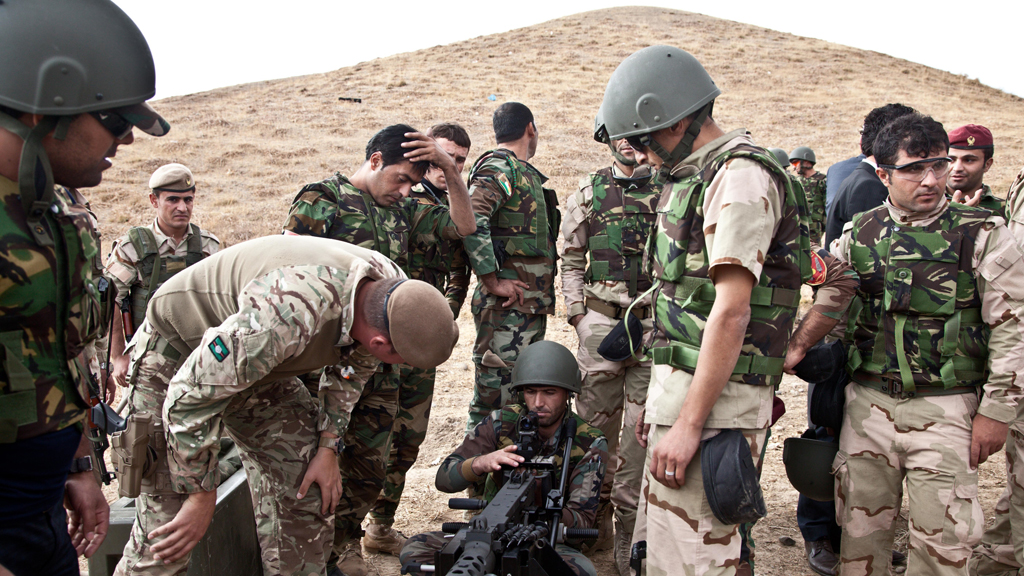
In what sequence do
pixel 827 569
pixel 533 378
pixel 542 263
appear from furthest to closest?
pixel 542 263 → pixel 827 569 → pixel 533 378

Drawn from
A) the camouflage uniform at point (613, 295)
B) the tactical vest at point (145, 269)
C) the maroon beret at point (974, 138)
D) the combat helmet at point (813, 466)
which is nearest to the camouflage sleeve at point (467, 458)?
the camouflage uniform at point (613, 295)

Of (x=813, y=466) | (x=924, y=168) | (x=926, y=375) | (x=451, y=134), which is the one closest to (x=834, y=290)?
(x=926, y=375)

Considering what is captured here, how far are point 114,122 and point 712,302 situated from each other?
1.94m

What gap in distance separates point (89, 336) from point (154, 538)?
0.95 m

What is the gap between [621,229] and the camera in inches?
172

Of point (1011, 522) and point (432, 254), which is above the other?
point (432, 254)

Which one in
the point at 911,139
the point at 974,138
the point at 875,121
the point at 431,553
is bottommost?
the point at 431,553

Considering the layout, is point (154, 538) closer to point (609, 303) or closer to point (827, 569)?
point (609, 303)

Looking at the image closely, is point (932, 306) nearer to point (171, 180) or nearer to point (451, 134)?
point (451, 134)

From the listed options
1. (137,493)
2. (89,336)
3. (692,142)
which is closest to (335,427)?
(137,493)

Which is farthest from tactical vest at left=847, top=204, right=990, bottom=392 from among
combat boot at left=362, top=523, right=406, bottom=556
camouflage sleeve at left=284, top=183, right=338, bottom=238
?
combat boot at left=362, top=523, right=406, bottom=556

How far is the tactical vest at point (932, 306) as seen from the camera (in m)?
3.05

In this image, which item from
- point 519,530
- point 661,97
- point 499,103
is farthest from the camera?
point 499,103

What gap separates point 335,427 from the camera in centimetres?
300
